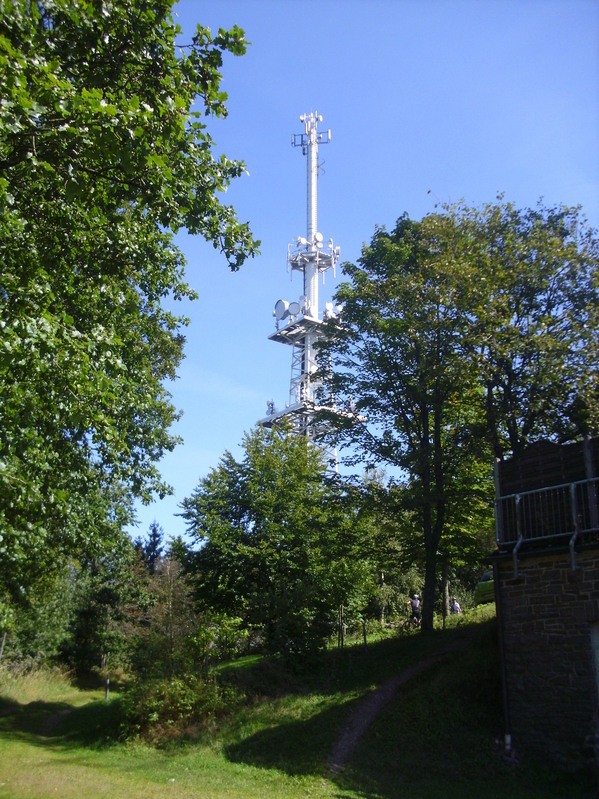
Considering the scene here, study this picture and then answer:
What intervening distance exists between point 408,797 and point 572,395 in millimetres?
10737

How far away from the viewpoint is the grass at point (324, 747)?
1216 centimetres

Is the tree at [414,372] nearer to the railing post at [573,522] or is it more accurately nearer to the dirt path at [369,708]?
the dirt path at [369,708]

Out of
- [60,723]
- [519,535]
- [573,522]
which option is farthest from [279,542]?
[573,522]

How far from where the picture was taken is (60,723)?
23688 mm

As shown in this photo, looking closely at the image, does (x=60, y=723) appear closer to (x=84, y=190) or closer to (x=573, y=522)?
(x=573, y=522)

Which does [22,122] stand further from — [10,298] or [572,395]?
[572,395]

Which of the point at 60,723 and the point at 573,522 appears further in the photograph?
the point at 60,723

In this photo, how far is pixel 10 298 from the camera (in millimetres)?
9117

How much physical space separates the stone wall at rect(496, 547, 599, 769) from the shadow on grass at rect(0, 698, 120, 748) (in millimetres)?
10459

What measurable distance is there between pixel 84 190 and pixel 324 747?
12.0m

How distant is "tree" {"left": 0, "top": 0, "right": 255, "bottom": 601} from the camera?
7914mm

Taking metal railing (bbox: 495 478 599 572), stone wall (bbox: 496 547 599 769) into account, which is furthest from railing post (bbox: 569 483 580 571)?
stone wall (bbox: 496 547 599 769)

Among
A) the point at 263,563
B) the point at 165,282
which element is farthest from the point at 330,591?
the point at 165,282

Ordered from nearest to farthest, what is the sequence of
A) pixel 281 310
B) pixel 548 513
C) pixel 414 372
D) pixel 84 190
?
pixel 84 190, pixel 548 513, pixel 414 372, pixel 281 310
